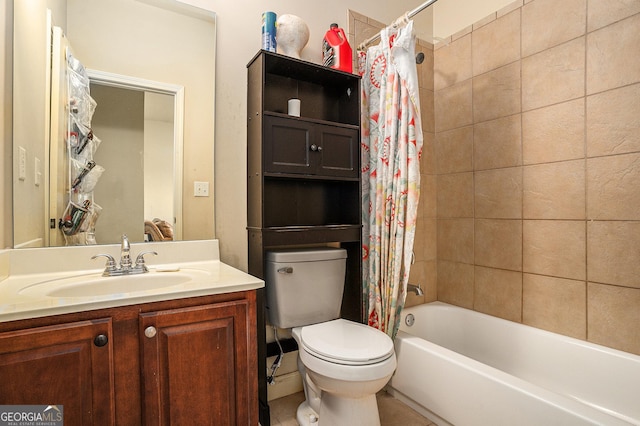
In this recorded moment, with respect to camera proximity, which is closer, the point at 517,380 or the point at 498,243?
the point at 517,380

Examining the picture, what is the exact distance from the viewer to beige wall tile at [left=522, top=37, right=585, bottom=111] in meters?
1.71

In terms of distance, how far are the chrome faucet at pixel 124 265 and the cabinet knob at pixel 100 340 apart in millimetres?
419

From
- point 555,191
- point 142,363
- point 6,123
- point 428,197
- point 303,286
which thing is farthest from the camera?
point 428,197

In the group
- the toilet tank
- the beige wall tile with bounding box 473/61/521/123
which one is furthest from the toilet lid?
the beige wall tile with bounding box 473/61/521/123

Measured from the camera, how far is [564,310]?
5.78 ft

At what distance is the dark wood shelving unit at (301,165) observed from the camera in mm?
1613

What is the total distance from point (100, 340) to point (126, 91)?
3.57ft

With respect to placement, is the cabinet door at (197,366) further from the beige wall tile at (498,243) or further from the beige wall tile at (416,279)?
the beige wall tile at (498,243)

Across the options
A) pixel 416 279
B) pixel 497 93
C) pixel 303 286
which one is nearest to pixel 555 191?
pixel 497 93

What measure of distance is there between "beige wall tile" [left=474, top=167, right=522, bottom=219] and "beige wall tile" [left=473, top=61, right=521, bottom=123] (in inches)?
14.5

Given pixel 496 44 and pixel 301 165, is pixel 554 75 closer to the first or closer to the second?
pixel 496 44

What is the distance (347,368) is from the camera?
128 centimetres

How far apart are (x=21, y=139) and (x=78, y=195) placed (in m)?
0.28

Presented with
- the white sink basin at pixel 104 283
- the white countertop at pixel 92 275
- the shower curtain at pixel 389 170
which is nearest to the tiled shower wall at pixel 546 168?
the shower curtain at pixel 389 170
